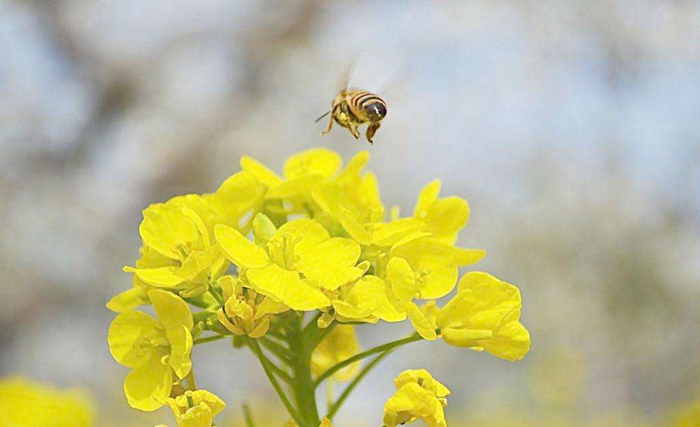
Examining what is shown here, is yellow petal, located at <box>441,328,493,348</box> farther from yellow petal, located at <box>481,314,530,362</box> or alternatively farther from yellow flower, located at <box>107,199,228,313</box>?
yellow flower, located at <box>107,199,228,313</box>

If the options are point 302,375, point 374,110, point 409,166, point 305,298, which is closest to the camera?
point 305,298

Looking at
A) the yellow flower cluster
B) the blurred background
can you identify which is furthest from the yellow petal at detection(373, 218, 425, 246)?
the blurred background

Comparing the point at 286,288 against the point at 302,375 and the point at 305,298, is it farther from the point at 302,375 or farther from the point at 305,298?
the point at 302,375

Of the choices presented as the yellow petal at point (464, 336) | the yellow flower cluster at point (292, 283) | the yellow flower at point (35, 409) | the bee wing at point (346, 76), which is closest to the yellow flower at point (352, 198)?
the yellow flower cluster at point (292, 283)

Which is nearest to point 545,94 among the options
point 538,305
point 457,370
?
point 538,305

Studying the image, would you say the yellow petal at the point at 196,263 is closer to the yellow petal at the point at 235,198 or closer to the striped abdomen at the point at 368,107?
the yellow petal at the point at 235,198

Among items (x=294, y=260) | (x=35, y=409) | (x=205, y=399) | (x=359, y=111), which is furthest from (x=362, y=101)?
(x=35, y=409)

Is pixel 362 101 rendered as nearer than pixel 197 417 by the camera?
No
